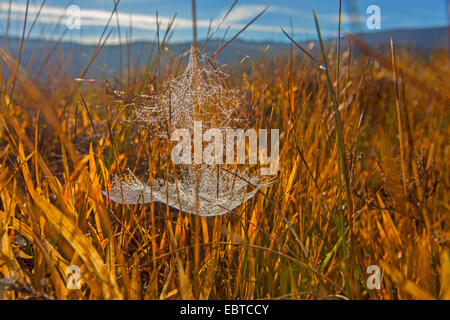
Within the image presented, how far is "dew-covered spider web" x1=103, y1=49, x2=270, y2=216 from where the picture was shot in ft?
3.24

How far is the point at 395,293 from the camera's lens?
3.07 feet

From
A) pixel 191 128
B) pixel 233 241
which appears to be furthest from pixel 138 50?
pixel 233 241

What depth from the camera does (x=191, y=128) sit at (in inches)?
42.5

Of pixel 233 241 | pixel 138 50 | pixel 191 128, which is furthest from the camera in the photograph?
pixel 138 50

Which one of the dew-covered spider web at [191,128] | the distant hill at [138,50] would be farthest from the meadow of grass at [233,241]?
the distant hill at [138,50]

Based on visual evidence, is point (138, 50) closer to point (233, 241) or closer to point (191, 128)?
point (191, 128)

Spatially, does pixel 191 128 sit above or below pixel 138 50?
A: below

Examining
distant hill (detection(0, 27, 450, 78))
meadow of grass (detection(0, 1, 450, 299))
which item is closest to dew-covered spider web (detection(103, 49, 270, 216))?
meadow of grass (detection(0, 1, 450, 299))

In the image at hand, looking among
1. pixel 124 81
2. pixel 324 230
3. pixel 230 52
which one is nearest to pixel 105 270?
pixel 324 230

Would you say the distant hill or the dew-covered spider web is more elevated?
the distant hill

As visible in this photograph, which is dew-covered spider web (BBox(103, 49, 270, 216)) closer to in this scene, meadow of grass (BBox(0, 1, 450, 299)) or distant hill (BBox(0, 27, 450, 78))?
meadow of grass (BBox(0, 1, 450, 299))

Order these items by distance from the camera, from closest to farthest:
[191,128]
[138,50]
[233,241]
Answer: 1. [233,241]
2. [191,128]
3. [138,50]

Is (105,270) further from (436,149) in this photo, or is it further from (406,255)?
(436,149)

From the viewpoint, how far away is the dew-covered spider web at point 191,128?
0.99 m
